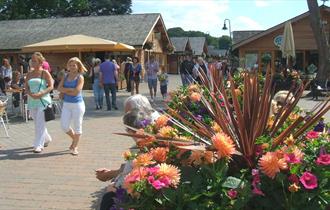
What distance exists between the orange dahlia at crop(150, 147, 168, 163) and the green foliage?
56.3m

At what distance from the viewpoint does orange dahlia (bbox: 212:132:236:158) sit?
2.23m

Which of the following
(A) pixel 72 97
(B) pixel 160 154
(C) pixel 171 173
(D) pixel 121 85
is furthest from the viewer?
(D) pixel 121 85

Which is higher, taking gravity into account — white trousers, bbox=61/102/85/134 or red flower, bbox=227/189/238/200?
red flower, bbox=227/189/238/200

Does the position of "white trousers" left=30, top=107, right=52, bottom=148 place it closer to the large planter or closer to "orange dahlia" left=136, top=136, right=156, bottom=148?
"orange dahlia" left=136, top=136, right=156, bottom=148

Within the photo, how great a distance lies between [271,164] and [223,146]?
0.76 feet

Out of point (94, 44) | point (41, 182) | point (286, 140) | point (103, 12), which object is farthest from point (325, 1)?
point (103, 12)

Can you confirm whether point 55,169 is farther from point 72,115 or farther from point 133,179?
point 133,179

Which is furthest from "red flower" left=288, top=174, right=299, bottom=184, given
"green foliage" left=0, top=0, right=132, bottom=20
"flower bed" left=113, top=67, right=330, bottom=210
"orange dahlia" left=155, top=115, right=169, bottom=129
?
"green foliage" left=0, top=0, right=132, bottom=20

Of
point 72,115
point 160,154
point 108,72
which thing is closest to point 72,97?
point 72,115

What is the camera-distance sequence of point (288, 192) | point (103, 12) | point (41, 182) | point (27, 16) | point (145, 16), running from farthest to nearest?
point (103, 12)
point (27, 16)
point (145, 16)
point (41, 182)
point (288, 192)

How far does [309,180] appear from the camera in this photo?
2096 mm

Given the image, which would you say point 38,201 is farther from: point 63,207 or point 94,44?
point 94,44

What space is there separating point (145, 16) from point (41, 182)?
28886 mm

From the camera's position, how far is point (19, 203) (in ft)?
17.0
